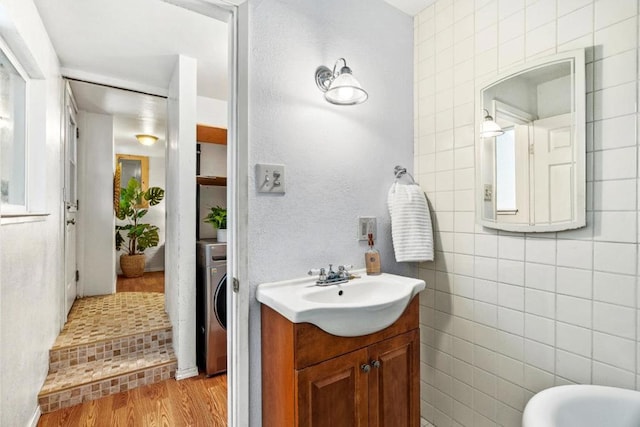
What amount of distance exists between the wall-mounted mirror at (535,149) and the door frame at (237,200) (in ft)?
3.57

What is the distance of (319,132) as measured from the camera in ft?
4.70

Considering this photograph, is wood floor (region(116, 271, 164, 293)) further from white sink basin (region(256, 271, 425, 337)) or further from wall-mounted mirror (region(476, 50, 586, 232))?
wall-mounted mirror (region(476, 50, 586, 232))

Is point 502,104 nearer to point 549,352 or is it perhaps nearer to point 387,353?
point 549,352

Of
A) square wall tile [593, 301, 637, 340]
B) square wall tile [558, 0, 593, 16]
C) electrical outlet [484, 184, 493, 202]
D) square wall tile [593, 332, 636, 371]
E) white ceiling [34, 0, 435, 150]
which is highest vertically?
white ceiling [34, 0, 435, 150]

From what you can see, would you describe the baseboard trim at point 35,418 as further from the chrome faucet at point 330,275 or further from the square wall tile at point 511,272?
the square wall tile at point 511,272

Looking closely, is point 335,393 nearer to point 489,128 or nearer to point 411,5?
point 489,128

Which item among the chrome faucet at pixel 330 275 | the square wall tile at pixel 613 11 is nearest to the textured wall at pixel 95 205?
the chrome faucet at pixel 330 275

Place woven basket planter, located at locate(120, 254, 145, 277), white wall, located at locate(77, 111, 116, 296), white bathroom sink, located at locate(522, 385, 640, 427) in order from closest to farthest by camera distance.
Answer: white bathroom sink, located at locate(522, 385, 640, 427) < white wall, located at locate(77, 111, 116, 296) < woven basket planter, located at locate(120, 254, 145, 277)

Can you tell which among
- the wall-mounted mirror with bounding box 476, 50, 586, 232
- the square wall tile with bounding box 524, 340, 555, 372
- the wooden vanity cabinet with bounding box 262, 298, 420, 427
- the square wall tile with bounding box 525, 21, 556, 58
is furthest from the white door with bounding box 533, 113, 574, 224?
the wooden vanity cabinet with bounding box 262, 298, 420, 427

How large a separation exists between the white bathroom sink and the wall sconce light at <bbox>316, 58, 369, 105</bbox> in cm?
127

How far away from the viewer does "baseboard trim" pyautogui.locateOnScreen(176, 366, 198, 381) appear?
2.26 metres

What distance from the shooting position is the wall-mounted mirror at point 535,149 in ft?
3.78

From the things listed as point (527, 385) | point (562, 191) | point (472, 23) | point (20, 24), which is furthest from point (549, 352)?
point (20, 24)

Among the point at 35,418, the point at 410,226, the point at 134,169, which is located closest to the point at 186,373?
the point at 35,418
